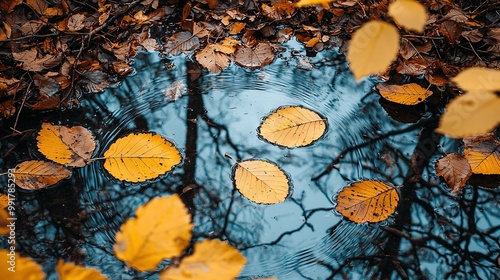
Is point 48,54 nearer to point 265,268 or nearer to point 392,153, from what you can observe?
point 265,268

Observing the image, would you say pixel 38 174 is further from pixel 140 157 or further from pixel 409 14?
pixel 409 14

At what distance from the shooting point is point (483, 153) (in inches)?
55.3

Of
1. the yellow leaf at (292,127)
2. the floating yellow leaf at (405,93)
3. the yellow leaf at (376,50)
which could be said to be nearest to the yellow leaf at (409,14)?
the yellow leaf at (376,50)

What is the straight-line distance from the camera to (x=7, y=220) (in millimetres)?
1206

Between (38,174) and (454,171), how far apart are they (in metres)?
1.25

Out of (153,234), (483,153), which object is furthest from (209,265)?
(483,153)

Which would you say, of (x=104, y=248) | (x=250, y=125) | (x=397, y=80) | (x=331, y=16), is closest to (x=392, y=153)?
(x=397, y=80)

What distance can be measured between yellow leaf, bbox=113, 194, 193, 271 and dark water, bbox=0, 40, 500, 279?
56 centimetres

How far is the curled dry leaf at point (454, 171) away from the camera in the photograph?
1347 millimetres

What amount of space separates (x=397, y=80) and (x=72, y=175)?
3.86 ft

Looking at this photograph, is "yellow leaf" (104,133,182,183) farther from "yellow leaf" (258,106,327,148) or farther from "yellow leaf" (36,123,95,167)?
"yellow leaf" (258,106,327,148)

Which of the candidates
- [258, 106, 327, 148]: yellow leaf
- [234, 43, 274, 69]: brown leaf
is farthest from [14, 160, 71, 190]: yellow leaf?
[234, 43, 274, 69]: brown leaf

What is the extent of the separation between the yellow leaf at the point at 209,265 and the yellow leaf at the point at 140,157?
0.71 metres

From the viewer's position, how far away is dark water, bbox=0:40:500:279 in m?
1.18
